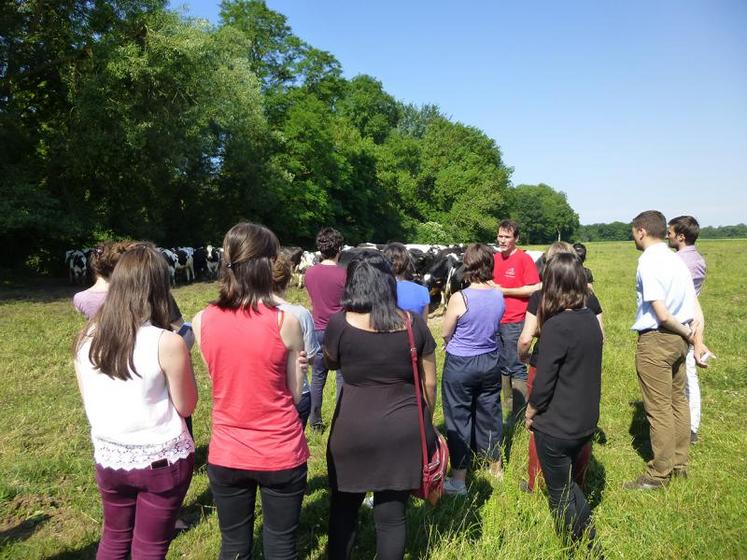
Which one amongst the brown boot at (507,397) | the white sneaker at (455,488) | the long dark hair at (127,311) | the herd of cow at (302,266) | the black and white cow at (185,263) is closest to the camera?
the long dark hair at (127,311)

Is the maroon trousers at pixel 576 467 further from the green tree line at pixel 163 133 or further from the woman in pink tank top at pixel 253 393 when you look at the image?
the green tree line at pixel 163 133

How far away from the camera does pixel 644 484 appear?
383cm

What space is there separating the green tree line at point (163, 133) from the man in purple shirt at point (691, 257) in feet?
47.8

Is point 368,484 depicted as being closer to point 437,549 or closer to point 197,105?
point 437,549

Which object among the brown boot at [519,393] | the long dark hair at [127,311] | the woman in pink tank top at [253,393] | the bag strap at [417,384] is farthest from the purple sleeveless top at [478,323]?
the long dark hair at [127,311]

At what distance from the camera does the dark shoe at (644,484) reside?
3.80 m

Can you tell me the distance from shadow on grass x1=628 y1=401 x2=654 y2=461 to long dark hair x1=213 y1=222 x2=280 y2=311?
3.80 meters

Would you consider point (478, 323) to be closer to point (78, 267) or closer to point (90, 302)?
point (90, 302)

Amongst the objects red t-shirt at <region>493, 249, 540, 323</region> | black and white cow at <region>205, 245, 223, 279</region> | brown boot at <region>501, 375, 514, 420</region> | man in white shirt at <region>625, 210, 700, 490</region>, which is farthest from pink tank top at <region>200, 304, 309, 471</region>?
black and white cow at <region>205, 245, 223, 279</region>

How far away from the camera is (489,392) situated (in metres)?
3.80

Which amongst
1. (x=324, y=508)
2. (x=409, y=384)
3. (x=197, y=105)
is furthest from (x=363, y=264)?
(x=197, y=105)

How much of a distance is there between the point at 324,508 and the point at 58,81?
18149mm

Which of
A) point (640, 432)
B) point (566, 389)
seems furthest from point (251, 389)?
point (640, 432)

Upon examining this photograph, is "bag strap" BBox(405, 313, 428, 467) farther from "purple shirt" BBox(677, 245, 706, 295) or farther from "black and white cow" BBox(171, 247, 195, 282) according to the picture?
"black and white cow" BBox(171, 247, 195, 282)
